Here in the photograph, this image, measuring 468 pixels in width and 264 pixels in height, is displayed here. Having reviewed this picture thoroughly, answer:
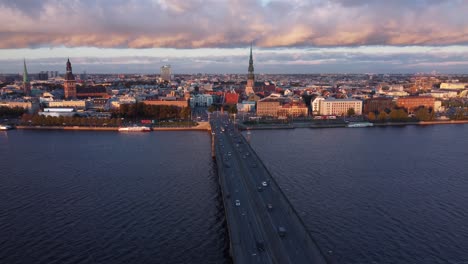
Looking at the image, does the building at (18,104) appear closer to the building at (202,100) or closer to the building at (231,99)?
the building at (202,100)

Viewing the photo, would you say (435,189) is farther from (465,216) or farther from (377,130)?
(377,130)

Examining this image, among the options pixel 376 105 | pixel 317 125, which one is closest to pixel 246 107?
pixel 317 125

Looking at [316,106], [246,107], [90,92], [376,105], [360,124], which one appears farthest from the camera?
[90,92]

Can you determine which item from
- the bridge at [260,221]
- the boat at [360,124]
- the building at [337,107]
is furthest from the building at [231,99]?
the bridge at [260,221]

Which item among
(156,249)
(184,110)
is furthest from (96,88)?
(156,249)

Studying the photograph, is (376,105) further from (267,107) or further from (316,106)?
(267,107)

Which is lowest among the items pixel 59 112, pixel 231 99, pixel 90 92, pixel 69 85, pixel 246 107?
pixel 246 107
